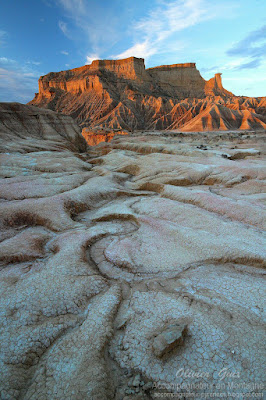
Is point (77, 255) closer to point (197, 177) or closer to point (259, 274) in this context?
point (259, 274)

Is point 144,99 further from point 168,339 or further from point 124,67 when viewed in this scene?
point 168,339

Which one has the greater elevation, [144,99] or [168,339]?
[144,99]

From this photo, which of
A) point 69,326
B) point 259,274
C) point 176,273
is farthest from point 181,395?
point 259,274

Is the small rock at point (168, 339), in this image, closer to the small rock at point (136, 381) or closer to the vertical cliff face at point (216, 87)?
the small rock at point (136, 381)

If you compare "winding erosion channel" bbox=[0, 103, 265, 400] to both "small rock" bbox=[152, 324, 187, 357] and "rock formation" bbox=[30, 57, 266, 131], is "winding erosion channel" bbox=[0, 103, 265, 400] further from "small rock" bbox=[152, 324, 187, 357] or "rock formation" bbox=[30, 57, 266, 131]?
"rock formation" bbox=[30, 57, 266, 131]

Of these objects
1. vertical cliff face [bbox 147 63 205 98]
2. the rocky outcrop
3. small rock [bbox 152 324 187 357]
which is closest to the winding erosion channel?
small rock [bbox 152 324 187 357]

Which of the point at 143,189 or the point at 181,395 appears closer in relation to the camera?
the point at 181,395

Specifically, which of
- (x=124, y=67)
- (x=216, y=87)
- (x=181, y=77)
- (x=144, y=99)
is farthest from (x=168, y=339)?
(x=181, y=77)

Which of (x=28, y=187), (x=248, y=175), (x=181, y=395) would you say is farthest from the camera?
(x=248, y=175)
